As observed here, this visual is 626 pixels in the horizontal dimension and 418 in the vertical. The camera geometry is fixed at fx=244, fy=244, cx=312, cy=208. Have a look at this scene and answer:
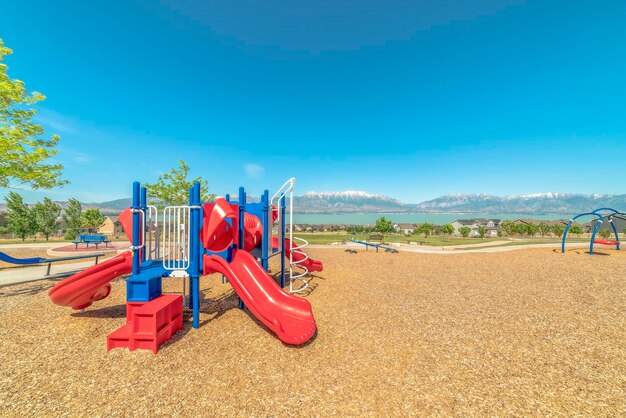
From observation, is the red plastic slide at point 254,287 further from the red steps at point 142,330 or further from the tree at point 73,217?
the tree at point 73,217

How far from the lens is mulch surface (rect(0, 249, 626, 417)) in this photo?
3.31 m

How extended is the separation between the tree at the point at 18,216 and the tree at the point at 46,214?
59cm

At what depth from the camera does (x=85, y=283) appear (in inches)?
219

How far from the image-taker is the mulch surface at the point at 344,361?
3307mm

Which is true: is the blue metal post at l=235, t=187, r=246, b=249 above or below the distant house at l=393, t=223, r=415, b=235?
above

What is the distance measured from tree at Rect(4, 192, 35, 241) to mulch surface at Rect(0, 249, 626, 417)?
31.6 metres

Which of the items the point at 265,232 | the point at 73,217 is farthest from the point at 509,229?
the point at 73,217

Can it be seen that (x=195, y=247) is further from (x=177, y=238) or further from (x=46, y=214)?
(x=46, y=214)

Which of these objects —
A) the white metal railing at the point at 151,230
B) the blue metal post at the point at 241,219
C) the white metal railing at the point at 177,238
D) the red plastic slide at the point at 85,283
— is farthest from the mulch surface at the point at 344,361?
the blue metal post at the point at 241,219

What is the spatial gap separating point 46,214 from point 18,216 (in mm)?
2205

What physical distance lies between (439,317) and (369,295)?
220cm

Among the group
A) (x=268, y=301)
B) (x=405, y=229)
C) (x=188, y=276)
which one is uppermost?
(x=188, y=276)

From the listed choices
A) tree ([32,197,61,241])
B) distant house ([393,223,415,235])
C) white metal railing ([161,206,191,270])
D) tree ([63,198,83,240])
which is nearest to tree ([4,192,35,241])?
tree ([32,197,61,241])

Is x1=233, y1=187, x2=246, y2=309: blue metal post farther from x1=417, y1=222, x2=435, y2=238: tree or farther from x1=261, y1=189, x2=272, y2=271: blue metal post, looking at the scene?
x1=417, y1=222, x2=435, y2=238: tree
